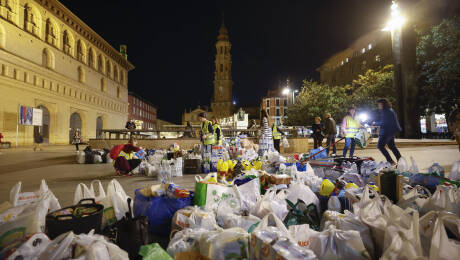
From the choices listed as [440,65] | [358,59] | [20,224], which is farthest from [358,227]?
[358,59]

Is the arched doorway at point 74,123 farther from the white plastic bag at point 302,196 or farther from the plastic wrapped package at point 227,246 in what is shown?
the plastic wrapped package at point 227,246

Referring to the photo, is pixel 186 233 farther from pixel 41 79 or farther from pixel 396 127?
pixel 41 79

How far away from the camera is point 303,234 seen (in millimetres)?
1710

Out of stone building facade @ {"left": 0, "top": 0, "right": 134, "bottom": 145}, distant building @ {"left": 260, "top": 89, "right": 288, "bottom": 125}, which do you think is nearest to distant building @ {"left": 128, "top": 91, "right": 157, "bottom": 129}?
stone building facade @ {"left": 0, "top": 0, "right": 134, "bottom": 145}

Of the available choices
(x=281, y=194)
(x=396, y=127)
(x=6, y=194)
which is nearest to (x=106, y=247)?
(x=281, y=194)

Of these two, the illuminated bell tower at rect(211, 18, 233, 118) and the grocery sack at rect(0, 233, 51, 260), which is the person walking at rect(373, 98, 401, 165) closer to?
the grocery sack at rect(0, 233, 51, 260)

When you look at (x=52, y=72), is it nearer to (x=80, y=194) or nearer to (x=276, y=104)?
(x=80, y=194)

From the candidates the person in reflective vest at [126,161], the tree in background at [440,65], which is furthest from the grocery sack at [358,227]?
the tree in background at [440,65]

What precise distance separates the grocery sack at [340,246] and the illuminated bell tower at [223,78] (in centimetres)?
7506

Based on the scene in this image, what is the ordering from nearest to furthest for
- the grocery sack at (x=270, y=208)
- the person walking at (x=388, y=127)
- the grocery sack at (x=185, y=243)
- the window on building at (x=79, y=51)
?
the grocery sack at (x=185, y=243) < the grocery sack at (x=270, y=208) < the person walking at (x=388, y=127) < the window on building at (x=79, y=51)

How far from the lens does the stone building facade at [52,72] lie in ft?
69.9

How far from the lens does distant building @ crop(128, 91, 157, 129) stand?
204 ft

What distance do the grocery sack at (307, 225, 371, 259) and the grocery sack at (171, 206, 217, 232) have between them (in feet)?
2.89

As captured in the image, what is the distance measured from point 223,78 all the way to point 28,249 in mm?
76662
